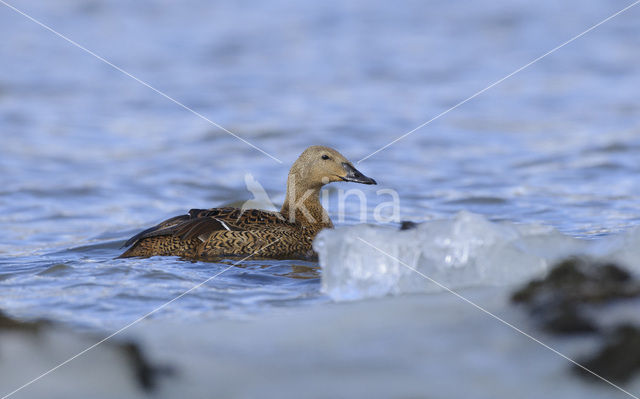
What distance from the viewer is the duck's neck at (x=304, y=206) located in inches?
292

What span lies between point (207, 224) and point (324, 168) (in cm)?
121

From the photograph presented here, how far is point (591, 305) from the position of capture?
4031 millimetres

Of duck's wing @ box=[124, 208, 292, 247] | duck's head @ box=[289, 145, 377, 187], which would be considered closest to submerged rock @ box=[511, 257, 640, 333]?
duck's head @ box=[289, 145, 377, 187]

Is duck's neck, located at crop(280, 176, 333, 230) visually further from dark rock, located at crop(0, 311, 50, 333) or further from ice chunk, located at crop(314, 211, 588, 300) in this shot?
dark rock, located at crop(0, 311, 50, 333)

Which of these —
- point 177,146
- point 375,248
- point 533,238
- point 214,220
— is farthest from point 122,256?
point 177,146

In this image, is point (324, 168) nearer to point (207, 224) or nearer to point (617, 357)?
point (207, 224)

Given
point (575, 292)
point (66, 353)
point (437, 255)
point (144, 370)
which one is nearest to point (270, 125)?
point (437, 255)

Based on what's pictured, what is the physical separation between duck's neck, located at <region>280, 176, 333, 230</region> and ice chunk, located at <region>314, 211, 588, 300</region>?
2.25 meters

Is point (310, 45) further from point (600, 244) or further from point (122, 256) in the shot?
point (600, 244)

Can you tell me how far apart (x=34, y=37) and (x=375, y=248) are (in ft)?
49.3

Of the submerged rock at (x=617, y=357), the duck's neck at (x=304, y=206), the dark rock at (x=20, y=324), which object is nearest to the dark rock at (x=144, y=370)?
the dark rock at (x=20, y=324)

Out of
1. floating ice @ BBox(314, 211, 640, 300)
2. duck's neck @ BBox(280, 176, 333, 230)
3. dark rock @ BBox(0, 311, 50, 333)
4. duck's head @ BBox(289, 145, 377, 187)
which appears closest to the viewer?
floating ice @ BBox(314, 211, 640, 300)

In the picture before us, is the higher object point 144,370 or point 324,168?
point 324,168

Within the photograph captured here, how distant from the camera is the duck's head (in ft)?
23.6
